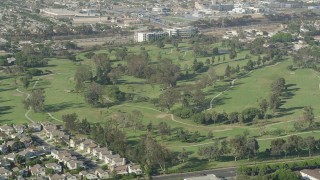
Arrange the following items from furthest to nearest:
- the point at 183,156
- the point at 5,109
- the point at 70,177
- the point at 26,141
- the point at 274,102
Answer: the point at 5,109 < the point at 274,102 < the point at 26,141 < the point at 183,156 < the point at 70,177

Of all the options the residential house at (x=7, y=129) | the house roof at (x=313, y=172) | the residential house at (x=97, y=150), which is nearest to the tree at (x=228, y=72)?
the residential house at (x=97, y=150)

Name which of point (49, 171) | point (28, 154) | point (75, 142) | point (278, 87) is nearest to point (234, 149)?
point (75, 142)

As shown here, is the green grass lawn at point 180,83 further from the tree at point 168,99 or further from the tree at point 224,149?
the tree at point 224,149

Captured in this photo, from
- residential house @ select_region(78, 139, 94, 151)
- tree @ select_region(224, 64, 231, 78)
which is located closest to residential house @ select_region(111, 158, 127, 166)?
residential house @ select_region(78, 139, 94, 151)

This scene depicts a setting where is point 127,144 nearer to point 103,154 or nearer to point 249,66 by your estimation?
point 103,154

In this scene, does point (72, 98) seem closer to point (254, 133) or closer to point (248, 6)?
point (254, 133)

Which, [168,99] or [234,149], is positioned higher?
[168,99]

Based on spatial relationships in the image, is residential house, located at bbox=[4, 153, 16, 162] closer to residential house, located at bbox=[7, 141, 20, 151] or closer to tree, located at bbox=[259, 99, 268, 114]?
residential house, located at bbox=[7, 141, 20, 151]
